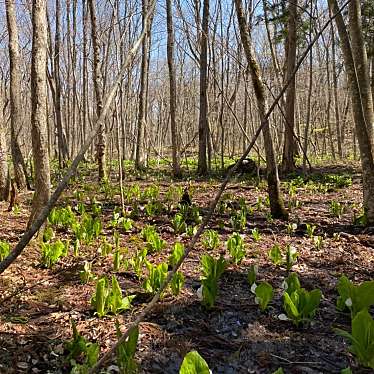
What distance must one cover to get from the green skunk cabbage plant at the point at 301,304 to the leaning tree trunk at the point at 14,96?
6353 millimetres

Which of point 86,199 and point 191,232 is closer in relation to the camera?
point 191,232

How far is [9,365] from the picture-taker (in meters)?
2.11

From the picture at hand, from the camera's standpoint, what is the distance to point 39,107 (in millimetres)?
4273

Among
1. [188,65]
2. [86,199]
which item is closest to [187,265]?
[86,199]

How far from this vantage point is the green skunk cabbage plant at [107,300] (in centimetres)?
265

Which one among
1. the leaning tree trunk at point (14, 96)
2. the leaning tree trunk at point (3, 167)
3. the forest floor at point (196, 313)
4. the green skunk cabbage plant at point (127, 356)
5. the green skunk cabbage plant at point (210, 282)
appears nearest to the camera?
the green skunk cabbage plant at point (127, 356)

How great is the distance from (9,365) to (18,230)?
10.4 ft

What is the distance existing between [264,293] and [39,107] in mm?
3013

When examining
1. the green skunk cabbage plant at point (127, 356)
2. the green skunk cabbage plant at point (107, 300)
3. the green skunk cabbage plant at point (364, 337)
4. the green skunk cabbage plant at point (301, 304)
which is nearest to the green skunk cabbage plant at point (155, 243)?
the green skunk cabbage plant at point (107, 300)

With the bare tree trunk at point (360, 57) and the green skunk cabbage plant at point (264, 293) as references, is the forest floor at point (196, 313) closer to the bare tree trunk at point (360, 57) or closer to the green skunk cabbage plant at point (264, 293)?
the green skunk cabbage plant at point (264, 293)

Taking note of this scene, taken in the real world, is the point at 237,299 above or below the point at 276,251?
below

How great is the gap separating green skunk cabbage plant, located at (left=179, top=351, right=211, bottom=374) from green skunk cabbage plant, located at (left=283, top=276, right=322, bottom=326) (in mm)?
1096

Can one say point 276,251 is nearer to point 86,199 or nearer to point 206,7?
point 86,199

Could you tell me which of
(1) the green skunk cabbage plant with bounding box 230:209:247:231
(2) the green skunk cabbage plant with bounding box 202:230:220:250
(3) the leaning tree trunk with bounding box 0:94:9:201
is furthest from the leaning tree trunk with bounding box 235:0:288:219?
(3) the leaning tree trunk with bounding box 0:94:9:201
